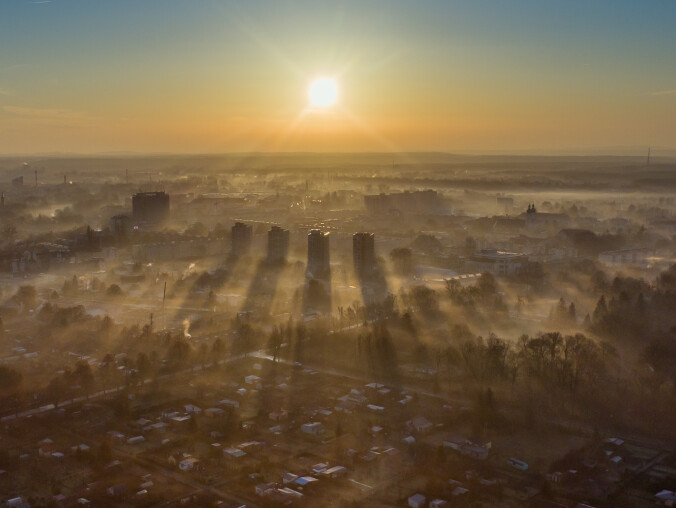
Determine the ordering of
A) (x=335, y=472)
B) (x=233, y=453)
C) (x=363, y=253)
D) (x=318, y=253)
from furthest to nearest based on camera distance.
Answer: (x=318, y=253) < (x=363, y=253) < (x=233, y=453) < (x=335, y=472)

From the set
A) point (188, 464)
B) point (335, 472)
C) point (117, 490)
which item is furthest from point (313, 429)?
point (117, 490)

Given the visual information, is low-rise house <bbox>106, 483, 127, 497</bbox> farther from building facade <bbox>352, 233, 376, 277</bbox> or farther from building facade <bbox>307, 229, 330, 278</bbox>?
Result: building facade <bbox>352, 233, 376, 277</bbox>

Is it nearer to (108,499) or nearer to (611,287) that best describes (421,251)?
(611,287)

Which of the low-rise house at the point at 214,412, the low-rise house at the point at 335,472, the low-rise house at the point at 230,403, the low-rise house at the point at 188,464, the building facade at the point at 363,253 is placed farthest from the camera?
the building facade at the point at 363,253

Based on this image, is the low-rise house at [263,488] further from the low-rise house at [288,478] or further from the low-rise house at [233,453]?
the low-rise house at [233,453]

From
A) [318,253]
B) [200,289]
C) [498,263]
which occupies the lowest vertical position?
[200,289]

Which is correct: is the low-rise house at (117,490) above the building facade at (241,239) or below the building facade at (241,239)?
below

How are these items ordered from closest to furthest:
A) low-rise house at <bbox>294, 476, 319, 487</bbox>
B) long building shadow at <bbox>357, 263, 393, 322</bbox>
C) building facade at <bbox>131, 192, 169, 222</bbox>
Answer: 1. low-rise house at <bbox>294, 476, 319, 487</bbox>
2. long building shadow at <bbox>357, 263, 393, 322</bbox>
3. building facade at <bbox>131, 192, 169, 222</bbox>

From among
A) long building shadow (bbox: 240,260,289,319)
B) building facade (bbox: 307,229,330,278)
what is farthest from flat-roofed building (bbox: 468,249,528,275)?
long building shadow (bbox: 240,260,289,319)

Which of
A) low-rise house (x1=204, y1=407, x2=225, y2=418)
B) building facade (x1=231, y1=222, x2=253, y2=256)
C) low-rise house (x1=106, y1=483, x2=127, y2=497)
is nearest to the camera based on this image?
low-rise house (x1=106, y1=483, x2=127, y2=497)

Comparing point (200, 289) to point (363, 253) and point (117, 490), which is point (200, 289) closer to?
point (363, 253)

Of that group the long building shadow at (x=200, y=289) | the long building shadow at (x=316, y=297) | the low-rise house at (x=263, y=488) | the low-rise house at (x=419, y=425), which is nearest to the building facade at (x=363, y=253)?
the long building shadow at (x=316, y=297)

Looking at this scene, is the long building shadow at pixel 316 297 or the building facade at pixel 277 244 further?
the building facade at pixel 277 244
